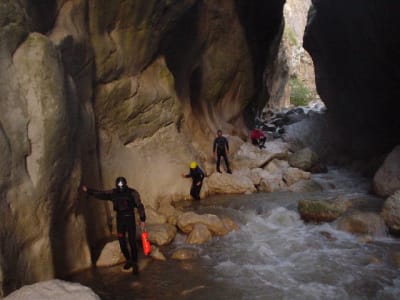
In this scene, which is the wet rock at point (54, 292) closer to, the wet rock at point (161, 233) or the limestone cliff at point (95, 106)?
the limestone cliff at point (95, 106)

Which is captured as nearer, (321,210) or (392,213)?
(392,213)

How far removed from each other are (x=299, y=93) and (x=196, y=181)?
158 ft

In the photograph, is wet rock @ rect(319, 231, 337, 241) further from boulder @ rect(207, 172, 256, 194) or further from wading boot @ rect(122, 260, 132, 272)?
boulder @ rect(207, 172, 256, 194)

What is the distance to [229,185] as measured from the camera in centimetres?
1686

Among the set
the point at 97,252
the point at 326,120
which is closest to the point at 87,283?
the point at 97,252

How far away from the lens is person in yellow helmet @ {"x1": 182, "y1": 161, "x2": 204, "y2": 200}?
15.6 metres

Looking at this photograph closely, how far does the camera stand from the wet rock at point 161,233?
10945 mm

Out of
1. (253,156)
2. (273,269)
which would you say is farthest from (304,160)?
(273,269)

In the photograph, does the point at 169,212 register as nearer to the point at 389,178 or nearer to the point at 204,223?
the point at 204,223

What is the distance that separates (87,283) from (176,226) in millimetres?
4071

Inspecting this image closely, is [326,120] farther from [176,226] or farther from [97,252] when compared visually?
[97,252]

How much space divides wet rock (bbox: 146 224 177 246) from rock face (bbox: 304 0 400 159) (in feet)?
39.9

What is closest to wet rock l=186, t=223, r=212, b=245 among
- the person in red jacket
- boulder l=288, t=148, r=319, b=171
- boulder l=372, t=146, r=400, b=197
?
boulder l=372, t=146, r=400, b=197

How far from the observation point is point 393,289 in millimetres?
8031
